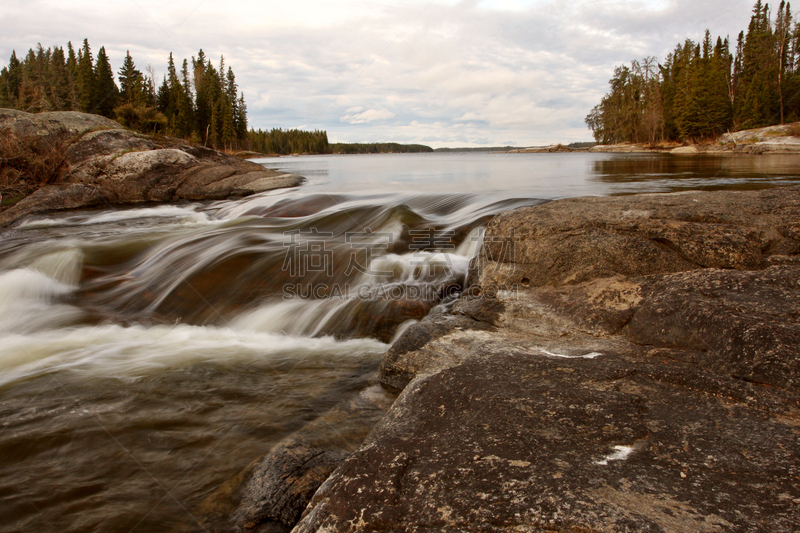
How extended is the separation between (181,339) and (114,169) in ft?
40.6

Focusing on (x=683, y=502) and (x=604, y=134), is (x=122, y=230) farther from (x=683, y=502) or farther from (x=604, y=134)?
(x=604, y=134)

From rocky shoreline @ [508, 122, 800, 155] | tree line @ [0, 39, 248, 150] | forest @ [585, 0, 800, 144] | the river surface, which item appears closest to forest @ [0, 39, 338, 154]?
tree line @ [0, 39, 248, 150]

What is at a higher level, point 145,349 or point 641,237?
point 641,237

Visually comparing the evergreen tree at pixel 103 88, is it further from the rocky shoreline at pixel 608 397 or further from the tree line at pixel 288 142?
the rocky shoreline at pixel 608 397

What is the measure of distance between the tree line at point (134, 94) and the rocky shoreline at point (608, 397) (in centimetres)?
4154

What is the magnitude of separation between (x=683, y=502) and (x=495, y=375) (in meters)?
1.36

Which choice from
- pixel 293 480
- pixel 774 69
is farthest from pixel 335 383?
pixel 774 69

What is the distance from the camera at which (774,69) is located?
53000mm

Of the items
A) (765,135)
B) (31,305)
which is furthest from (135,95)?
(765,135)

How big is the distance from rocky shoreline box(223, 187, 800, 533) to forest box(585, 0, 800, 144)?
193ft

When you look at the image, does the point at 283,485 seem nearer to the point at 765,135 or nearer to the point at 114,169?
the point at 114,169

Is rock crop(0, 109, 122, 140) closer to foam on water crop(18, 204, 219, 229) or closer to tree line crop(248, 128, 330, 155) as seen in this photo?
foam on water crop(18, 204, 219, 229)

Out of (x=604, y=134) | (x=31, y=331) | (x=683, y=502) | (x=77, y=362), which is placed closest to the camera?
(x=683, y=502)

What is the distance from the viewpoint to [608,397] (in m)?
2.55
